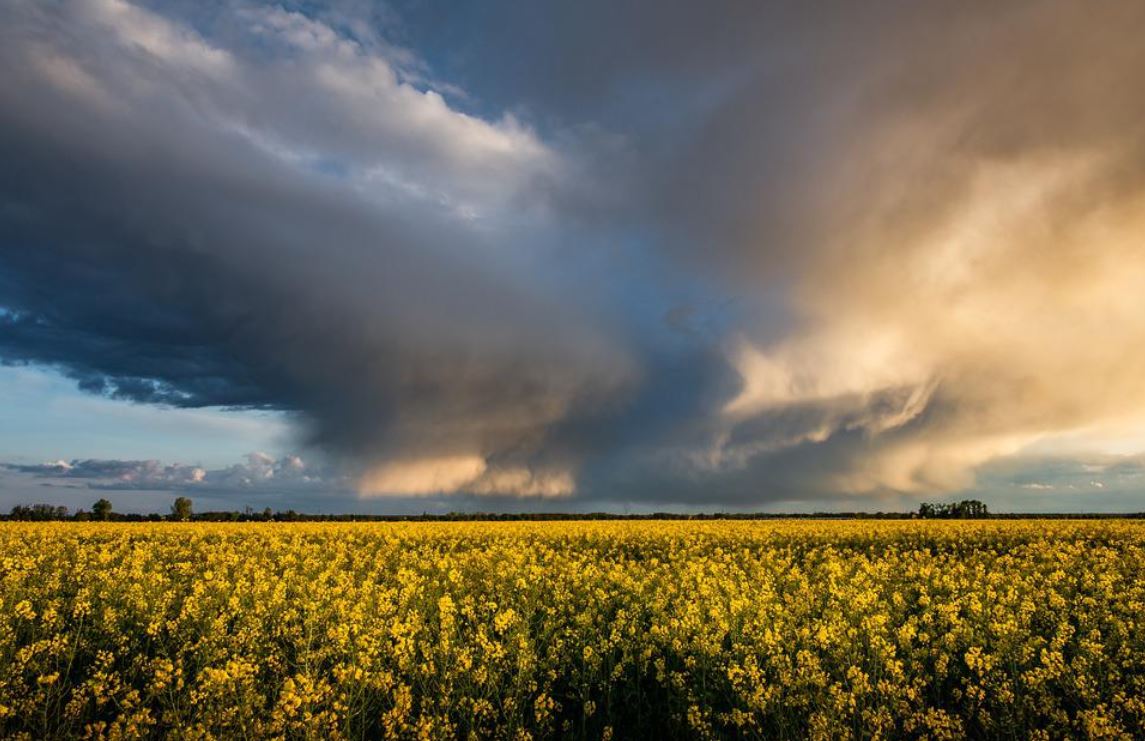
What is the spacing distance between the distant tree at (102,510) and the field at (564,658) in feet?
183

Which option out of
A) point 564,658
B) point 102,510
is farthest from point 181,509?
point 564,658

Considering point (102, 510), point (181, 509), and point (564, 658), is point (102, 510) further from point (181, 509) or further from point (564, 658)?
point (564, 658)

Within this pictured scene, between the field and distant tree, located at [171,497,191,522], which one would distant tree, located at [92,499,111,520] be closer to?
distant tree, located at [171,497,191,522]

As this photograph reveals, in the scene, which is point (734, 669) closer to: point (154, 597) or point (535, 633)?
point (535, 633)

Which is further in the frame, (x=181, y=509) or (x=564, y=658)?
(x=181, y=509)

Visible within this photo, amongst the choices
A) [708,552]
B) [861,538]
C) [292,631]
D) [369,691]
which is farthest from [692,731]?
[861,538]

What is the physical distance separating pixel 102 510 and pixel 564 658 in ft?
235

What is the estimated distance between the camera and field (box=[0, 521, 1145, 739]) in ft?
27.0

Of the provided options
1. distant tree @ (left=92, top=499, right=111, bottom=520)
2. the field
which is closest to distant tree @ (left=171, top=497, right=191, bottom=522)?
distant tree @ (left=92, top=499, right=111, bottom=520)

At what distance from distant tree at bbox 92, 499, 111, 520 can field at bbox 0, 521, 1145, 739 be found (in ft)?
183

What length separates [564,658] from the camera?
418 inches

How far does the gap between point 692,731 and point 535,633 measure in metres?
3.95

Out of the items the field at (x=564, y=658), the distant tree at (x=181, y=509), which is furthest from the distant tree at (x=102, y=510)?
the field at (x=564, y=658)

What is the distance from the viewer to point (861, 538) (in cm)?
3312
